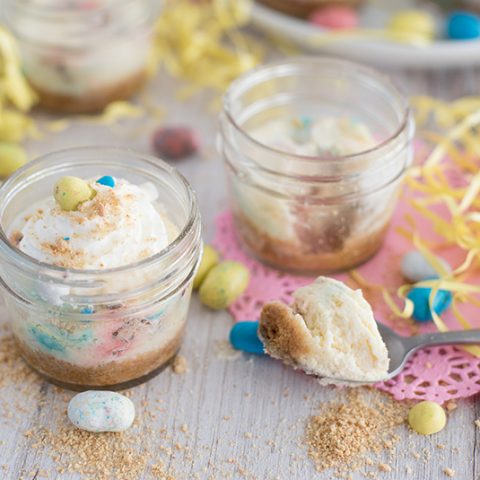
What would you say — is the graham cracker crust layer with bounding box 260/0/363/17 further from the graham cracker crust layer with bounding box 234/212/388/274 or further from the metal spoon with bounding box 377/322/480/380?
the metal spoon with bounding box 377/322/480/380

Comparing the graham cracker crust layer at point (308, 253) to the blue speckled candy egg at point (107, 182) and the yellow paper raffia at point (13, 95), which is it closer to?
the blue speckled candy egg at point (107, 182)

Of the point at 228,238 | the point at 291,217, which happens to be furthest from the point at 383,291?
the point at 228,238

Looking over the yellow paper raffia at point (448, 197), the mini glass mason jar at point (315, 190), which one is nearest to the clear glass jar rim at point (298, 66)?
the mini glass mason jar at point (315, 190)

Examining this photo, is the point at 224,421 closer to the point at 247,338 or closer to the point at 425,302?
the point at 247,338

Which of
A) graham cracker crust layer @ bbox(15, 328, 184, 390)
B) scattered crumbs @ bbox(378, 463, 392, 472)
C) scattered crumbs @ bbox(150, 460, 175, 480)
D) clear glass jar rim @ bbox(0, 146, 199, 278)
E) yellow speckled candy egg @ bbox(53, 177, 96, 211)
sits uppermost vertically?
yellow speckled candy egg @ bbox(53, 177, 96, 211)

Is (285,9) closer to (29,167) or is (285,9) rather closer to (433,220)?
(433,220)

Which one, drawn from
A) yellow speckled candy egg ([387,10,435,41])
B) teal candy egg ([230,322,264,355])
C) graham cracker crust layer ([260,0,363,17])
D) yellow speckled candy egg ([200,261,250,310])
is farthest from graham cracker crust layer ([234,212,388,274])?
graham cracker crust layer ([260,0,363,17])
